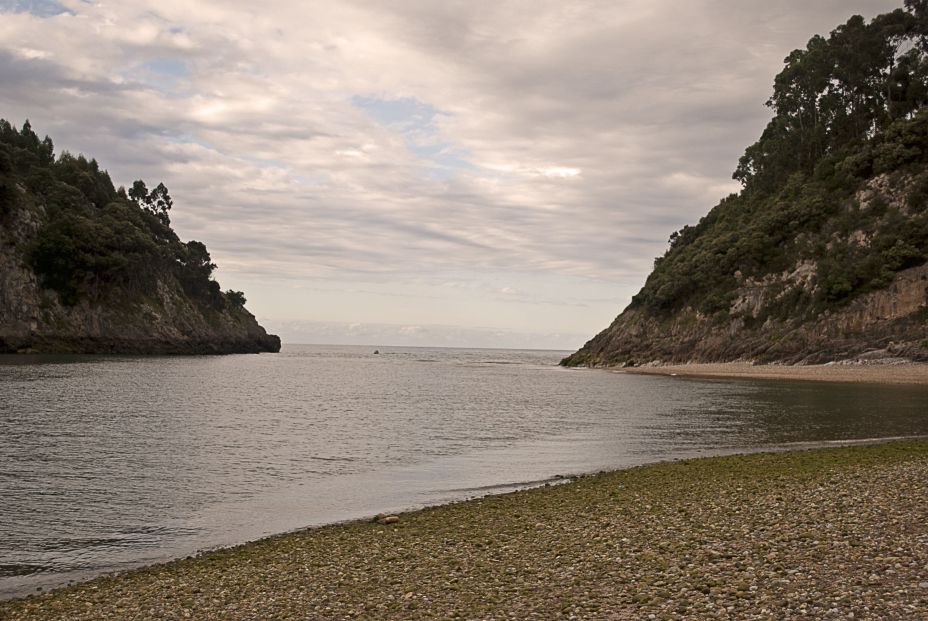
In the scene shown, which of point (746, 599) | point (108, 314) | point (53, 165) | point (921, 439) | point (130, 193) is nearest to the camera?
point (746, 599)

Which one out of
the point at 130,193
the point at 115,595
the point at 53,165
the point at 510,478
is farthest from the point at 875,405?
the point at 130,193

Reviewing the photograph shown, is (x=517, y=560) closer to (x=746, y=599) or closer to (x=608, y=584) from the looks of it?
(x=608, y=584)

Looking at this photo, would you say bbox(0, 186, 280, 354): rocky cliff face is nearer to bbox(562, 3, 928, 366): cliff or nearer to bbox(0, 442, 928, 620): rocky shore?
bbox(562, 3, 928, 366): cliff

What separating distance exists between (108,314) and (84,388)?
3401 inches

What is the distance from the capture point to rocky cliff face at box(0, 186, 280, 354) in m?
119

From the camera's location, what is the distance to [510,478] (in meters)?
25.2

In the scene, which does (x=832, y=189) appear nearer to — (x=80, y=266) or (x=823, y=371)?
(x=823, y=371)

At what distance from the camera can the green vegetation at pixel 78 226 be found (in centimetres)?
12581

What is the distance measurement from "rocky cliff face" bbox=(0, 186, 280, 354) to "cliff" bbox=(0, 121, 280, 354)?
0.64 feet

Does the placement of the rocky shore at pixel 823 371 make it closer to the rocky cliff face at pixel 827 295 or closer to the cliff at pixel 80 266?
the rocky cliff face at pixel 827 295

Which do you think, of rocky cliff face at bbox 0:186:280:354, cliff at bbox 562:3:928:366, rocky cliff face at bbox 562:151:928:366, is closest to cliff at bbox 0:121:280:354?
rocky cliff face at bbox 0:186:280:354

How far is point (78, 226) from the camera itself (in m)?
132

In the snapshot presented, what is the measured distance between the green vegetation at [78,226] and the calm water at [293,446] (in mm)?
68161

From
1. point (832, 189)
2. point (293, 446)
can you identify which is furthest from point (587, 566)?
point (832, 189)
